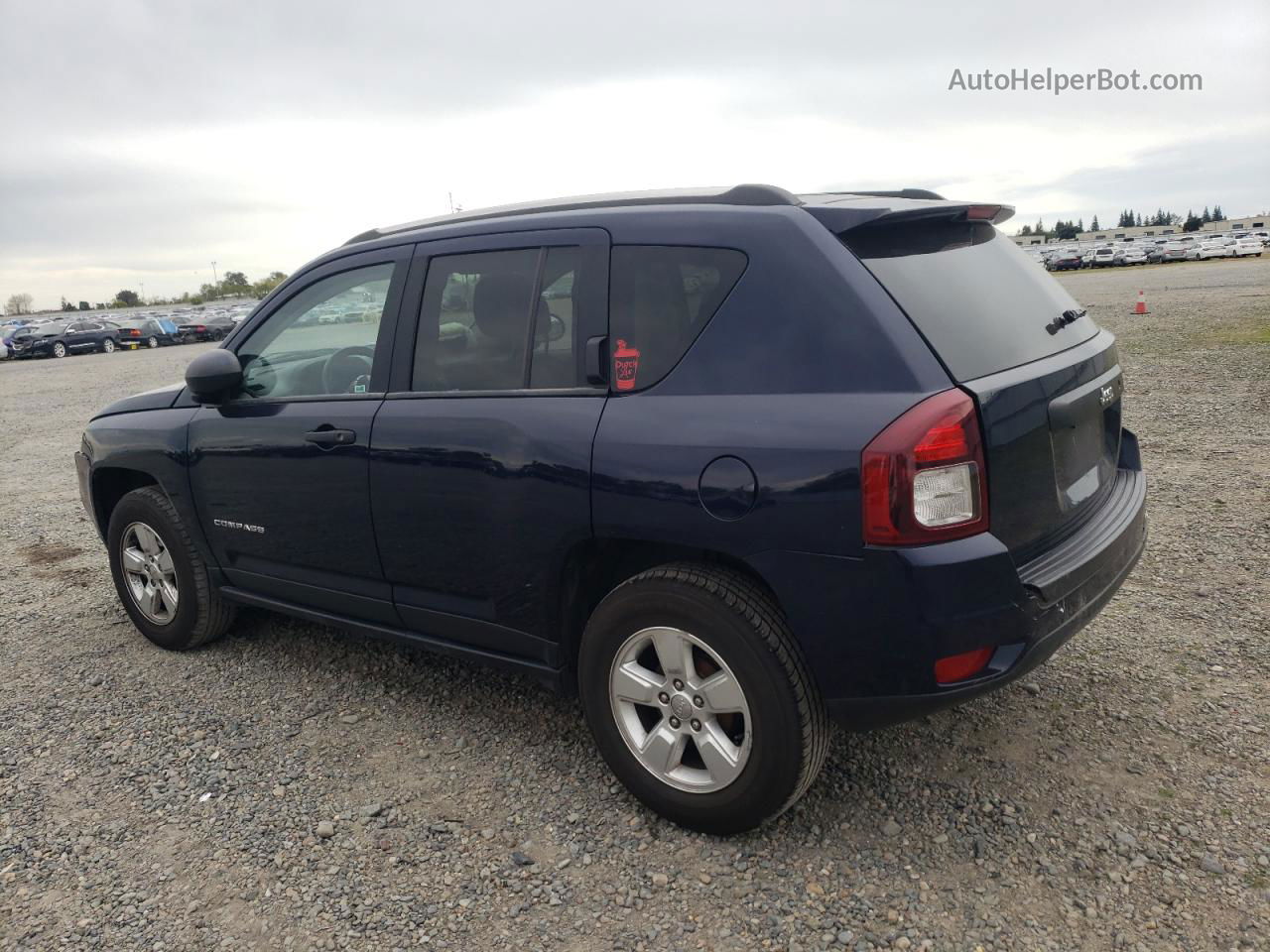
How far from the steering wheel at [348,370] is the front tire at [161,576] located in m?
1.18

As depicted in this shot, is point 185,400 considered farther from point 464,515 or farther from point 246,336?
point 464,515

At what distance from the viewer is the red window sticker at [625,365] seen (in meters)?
A: 2.86

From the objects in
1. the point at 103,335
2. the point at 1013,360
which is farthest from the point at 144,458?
the point at 103,335

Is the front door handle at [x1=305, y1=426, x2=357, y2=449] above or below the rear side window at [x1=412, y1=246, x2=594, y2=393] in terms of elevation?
below

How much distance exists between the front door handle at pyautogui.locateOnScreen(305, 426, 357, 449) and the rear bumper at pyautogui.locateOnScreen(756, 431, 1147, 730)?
1724 millimetres

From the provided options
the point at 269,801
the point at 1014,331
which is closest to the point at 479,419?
the point at 269,801

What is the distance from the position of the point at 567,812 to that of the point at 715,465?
50.4 inches

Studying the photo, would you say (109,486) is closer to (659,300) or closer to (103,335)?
(659,300)

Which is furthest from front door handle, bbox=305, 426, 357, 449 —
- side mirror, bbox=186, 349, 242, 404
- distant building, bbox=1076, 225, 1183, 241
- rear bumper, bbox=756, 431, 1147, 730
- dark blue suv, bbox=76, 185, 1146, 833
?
distant building, bbox=1076, 225, 1183, 241

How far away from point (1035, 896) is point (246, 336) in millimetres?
3576

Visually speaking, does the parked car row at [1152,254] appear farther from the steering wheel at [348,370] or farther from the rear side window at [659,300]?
the rear side window at [659,300]

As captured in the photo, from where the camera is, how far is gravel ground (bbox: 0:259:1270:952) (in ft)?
8.26

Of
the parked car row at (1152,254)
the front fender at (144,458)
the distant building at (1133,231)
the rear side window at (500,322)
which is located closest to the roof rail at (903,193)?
the rear side window at (500,322)

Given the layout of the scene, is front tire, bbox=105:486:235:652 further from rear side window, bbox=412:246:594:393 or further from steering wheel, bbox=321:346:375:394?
rear side window, bbox=412:246:594:393
